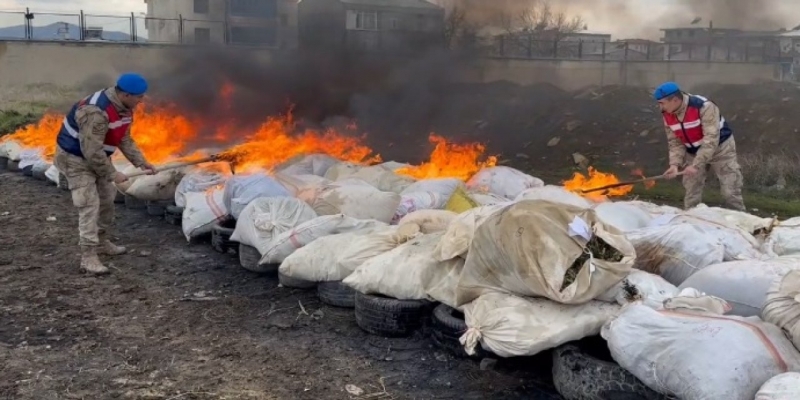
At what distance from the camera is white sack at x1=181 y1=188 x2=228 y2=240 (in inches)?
254

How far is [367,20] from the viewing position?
46.7 feet

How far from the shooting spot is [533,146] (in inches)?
518

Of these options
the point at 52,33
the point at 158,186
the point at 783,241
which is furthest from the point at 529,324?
the point at 52,33

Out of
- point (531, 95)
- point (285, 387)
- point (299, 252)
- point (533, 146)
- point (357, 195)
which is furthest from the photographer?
point (531, 95)

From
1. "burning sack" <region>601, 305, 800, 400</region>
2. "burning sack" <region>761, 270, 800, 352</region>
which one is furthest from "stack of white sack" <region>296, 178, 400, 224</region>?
"burning sack" <region>761, 270, 800, 352</region>

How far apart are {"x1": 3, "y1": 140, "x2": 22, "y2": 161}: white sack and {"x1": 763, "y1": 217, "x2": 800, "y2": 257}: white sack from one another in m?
11.4

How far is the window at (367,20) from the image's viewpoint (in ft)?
45.9

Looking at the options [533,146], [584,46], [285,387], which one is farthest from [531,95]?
[285,387]

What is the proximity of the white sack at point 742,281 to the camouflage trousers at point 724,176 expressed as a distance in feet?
10.1

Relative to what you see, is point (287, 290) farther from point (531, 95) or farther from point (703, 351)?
point (531, 95)

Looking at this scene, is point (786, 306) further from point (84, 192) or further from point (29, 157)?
point (29, 157)

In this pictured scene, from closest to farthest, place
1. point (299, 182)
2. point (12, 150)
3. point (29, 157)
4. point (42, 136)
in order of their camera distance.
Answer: point (299, 182) < point (29, 157) < point (12, 150) < point (42, 136)

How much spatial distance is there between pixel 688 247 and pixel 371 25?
36.0 feet

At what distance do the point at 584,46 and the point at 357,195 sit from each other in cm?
1813
